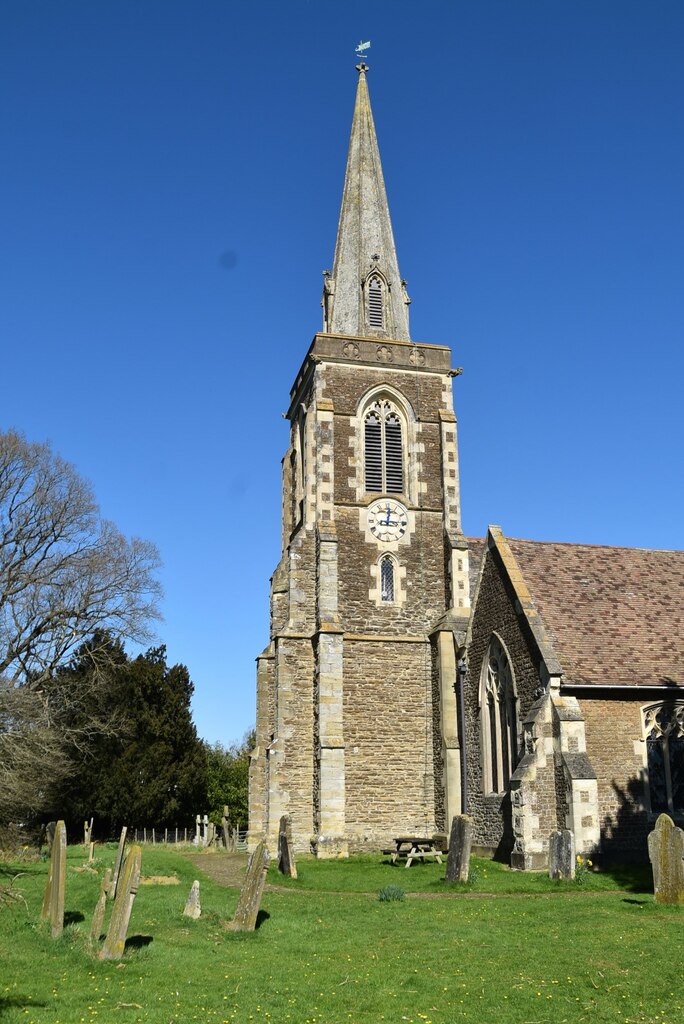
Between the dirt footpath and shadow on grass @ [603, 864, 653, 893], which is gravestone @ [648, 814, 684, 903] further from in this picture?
the dirt footpath

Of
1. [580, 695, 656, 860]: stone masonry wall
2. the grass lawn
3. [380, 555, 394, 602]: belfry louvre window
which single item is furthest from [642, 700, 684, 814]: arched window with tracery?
[380, 555, 394, 602]: belfry louvre window

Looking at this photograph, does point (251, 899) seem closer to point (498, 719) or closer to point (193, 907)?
point (193, 907)

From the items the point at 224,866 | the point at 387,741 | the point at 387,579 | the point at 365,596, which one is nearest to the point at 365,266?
the point at 387,579

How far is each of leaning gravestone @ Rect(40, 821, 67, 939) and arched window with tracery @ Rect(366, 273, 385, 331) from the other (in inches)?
855

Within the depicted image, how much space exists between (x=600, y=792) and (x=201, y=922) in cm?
988

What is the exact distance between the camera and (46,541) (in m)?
31.0

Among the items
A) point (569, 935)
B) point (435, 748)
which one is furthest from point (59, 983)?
point (435, 748)

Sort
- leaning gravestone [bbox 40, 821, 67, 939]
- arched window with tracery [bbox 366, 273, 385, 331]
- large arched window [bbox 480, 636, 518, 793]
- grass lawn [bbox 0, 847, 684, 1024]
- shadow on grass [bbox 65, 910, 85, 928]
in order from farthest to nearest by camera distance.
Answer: arched window with tracery [bbox 366, 273, 385, 331]
large arched window [bbox 480, 636, 518, 793]
shadow on grass [bbox 65, 910, 85, 928]
leaning gravestone [bbox 40, 821, 67, 939]
grass lawn [bbox 0, 847, 684, 1024]

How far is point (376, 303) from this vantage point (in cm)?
3102

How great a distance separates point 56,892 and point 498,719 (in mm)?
12877

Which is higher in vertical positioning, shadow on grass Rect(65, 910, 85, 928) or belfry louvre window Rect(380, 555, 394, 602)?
belfry louvre window Rect(380, 555, 394, 602)

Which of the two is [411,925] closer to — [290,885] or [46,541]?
[290,885]

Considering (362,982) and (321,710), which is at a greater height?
(321,710)

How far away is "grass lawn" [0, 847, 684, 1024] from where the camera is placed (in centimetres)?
786
